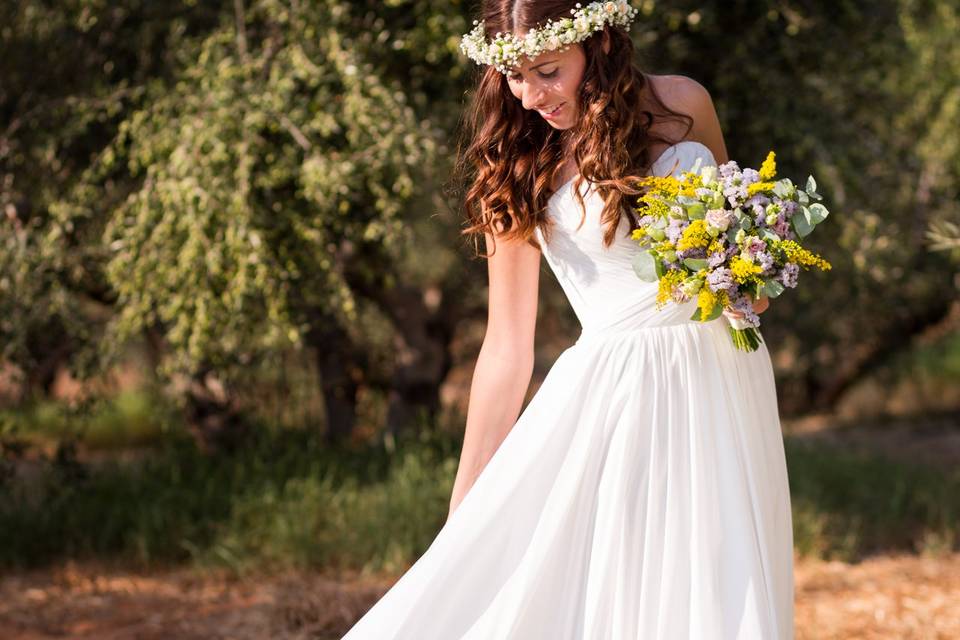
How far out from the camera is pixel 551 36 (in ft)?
10.00

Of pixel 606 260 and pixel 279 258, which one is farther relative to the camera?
pixel 279 258

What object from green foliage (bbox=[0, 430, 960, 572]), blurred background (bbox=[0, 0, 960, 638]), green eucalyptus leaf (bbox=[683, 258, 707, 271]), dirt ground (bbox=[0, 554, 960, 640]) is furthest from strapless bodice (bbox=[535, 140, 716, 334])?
green foliage (bbox=[0, 430, 960, 572])

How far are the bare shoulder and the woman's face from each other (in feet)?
0.72


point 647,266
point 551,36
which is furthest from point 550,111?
point 647,266

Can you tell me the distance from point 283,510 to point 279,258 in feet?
5.02

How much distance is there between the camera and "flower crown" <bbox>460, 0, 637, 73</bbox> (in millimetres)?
3047

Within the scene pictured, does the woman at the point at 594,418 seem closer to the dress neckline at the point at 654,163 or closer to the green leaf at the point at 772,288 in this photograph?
the dress neckline at the point at 654,163

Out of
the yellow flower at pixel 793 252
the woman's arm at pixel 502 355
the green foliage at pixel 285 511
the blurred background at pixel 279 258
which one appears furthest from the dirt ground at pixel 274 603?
the yellow flower at pixel 793 252

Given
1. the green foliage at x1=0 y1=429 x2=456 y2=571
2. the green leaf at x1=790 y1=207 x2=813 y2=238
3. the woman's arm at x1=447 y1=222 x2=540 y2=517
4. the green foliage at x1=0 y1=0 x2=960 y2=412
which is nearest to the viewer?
the green leaf at x1=790 y1=207 x2=813 y2=238

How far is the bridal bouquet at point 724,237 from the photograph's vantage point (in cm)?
279

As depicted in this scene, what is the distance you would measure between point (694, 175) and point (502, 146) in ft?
1.90

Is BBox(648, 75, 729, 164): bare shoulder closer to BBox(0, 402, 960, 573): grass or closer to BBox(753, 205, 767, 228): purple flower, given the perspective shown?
BBox(753, 205, 767, 228): purple flower

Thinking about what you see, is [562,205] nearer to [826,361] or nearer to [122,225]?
[122,225]

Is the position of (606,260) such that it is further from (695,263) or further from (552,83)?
(552,83)
